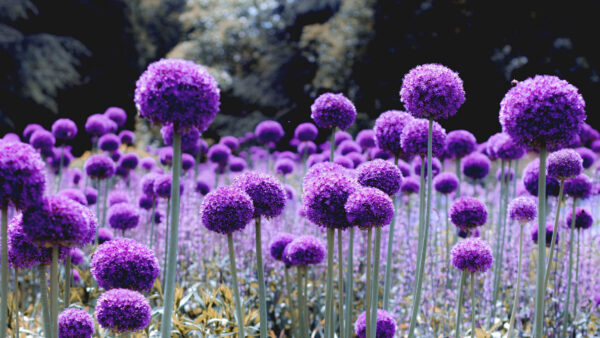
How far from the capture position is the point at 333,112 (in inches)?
130

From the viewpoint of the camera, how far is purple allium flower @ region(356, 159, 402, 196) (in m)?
2.55

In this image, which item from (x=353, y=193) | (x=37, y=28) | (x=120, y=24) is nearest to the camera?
(x=353, y=193)

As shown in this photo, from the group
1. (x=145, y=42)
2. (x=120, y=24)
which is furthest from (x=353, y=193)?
(x=145, y=42)

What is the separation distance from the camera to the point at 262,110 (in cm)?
2380

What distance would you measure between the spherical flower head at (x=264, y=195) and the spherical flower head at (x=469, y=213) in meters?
1.35

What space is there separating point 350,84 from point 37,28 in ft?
42.2

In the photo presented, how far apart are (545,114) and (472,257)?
99cm

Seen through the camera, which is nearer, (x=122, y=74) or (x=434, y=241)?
(x=434, y=241)

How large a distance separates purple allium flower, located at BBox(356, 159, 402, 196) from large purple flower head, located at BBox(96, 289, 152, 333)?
3.74ft

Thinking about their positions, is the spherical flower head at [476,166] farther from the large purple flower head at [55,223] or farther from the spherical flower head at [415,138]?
the large purple flower head at [55,223]

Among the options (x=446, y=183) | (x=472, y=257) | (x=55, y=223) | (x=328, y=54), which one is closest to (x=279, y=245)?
(x=472, y=257)

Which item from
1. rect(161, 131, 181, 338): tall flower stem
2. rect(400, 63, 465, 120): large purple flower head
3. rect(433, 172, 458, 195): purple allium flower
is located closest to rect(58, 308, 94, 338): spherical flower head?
rect(161, 131, 181, 338): tall flower stem

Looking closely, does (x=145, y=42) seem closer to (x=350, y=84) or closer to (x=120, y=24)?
(x=120, y=24)

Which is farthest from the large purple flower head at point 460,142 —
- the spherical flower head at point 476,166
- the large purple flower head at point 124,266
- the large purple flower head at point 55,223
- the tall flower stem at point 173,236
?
the large purple flower head at point 55,223
